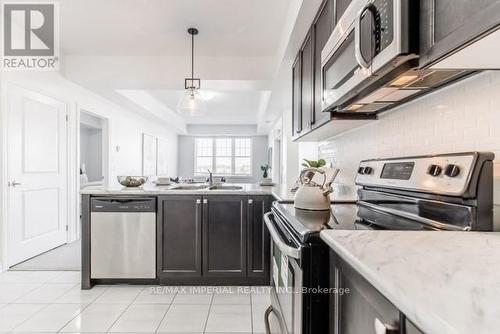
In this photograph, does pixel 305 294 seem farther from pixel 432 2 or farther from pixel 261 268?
pixel 261 268

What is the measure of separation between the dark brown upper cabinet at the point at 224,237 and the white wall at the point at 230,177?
7438 millimetres

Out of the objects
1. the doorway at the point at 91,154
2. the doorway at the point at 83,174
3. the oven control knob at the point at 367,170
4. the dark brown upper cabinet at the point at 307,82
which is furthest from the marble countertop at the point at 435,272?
the doorway at the point at 91,154

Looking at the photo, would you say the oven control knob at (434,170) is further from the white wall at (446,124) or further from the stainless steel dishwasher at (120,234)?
→ the stainless steel dishwasher at (120,234)

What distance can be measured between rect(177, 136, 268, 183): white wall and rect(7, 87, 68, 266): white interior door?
6.18 meters

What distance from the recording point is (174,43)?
10.9ft

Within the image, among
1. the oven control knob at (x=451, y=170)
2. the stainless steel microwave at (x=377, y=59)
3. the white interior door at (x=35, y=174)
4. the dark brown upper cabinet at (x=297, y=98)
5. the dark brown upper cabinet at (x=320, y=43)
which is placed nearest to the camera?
the stainless steel microwave at (x=377, y=59)

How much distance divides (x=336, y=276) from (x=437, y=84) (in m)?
0.91

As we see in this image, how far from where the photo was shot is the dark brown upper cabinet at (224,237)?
264 cm

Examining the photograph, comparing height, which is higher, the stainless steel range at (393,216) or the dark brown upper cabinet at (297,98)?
the dark brown upper cabinet at (297,98)

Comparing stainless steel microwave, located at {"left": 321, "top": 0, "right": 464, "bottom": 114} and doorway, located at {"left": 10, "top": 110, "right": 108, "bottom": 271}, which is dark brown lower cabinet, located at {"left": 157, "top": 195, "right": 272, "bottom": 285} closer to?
doorway, located at {"left": 10, "top": 110, "right": 108, "bottom": 271}

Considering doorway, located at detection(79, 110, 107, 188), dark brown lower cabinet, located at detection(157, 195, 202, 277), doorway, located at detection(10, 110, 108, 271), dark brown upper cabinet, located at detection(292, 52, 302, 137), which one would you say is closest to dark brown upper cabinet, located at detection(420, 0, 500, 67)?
dark brown upper cabinet, located at detection(292, 52, 302, 137)

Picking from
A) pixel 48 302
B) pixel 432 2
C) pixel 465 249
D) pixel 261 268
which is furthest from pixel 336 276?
pixel 48 302

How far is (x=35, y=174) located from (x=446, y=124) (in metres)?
4.07

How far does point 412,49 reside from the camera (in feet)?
2.88
